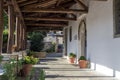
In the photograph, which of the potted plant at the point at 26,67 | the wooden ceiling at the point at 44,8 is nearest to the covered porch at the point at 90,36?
the wooden ceiling at the point at 44,8

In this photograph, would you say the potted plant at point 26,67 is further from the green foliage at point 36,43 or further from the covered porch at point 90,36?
the green foliage at point 36,43

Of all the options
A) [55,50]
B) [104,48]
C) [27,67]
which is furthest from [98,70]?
[55,50]

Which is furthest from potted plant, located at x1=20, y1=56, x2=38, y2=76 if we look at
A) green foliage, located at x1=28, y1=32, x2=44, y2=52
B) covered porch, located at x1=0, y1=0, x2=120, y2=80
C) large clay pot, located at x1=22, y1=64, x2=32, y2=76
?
green foliage, located at x1=28, y1=32, x2=44, y2=52

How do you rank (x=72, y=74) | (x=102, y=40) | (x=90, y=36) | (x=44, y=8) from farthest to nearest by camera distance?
(x=44, y=8) → (x=90, y=36) → (x=102, y=40) → (x=72, y=74)

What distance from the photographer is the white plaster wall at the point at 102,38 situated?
805 cm

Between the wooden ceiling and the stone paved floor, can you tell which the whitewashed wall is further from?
the wooden ceiling

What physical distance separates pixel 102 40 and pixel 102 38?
0.07 meters

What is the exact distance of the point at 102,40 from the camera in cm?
924

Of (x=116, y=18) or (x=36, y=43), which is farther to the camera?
(x=36, y=43)

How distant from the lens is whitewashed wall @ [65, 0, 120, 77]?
8.04 m

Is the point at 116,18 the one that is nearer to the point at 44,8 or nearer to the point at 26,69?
the point at 26,69

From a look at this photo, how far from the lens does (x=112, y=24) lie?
8.15 meters

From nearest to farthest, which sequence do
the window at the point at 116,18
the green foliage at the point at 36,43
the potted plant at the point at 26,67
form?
the window at the point at 116,18 → the potted plant at the point at 26,67 → the green foliage at the point at 36,43

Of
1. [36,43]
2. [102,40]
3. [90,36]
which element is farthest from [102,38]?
[36,43]
